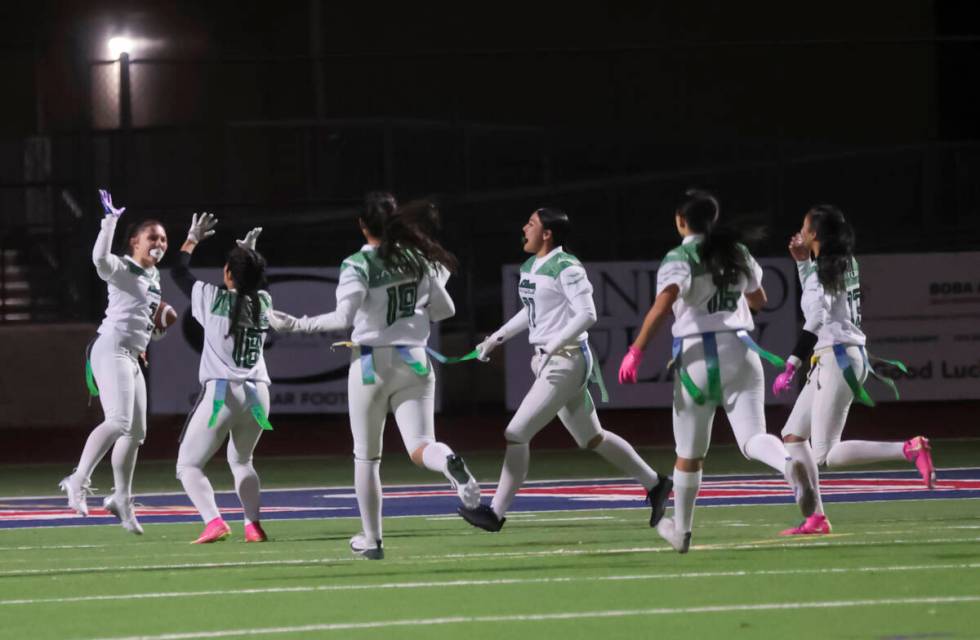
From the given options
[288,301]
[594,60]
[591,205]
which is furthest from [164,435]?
[594,60]

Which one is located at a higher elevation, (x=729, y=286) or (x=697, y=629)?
(x=729, y=286)

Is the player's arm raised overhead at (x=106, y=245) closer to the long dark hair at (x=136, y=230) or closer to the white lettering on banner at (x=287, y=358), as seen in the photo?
the long dark hair at (x=136, y=230)

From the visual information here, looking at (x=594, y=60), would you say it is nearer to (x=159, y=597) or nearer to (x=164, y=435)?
(x=164, y=435)

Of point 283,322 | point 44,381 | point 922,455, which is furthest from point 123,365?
point 44,381

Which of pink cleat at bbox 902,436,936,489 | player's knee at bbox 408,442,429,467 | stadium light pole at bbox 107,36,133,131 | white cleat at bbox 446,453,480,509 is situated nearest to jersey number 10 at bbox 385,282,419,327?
player's knee at bbox 408,442,429,467

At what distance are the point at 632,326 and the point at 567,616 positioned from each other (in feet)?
44.3

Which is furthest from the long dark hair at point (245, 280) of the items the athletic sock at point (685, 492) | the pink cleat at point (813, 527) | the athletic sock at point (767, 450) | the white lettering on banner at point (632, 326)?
the white lettering on banner at point (632, 326)

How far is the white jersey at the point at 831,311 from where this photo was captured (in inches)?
435

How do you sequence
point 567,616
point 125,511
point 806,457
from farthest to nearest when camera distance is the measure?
1. point 125,511
2. point 806,457
3. point 567,616

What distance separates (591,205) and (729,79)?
125 inches

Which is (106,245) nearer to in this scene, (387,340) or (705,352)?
(387,340)

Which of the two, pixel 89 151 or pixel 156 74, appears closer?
pixel 89 151

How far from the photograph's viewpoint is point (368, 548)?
387 inches

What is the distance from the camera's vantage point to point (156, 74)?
27.7m
